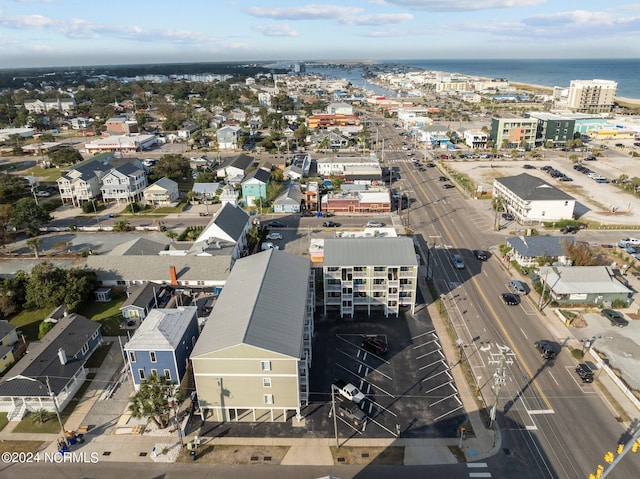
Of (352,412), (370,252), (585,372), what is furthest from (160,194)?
(585,372)

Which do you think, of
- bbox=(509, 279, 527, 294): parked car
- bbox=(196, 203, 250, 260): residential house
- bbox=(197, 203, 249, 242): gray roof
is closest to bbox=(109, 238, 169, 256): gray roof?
bbox=(196, 203, 250, 260): residential house

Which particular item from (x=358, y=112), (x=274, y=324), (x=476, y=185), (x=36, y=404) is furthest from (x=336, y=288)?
(x=358, y=112)

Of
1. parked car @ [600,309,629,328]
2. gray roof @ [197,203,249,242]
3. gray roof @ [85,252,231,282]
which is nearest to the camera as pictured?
parked car @ [600,309,629,328]

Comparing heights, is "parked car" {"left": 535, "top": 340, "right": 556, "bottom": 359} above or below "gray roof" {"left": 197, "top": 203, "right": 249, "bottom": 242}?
below

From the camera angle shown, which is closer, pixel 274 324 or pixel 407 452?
pixel 407 452

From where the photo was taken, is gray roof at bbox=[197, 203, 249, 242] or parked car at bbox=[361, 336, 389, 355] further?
gray roof at bbox=[197, 203, 249, 242]

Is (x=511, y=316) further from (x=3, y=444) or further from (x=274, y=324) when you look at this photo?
(x=3, y=444)

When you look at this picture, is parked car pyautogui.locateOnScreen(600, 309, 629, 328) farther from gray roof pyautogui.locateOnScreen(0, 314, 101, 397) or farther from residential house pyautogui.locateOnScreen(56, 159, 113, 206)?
residential house pyautogui.locateOnScreen(56, 159, 113, 206)

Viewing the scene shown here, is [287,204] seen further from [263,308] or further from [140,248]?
[263,308]
